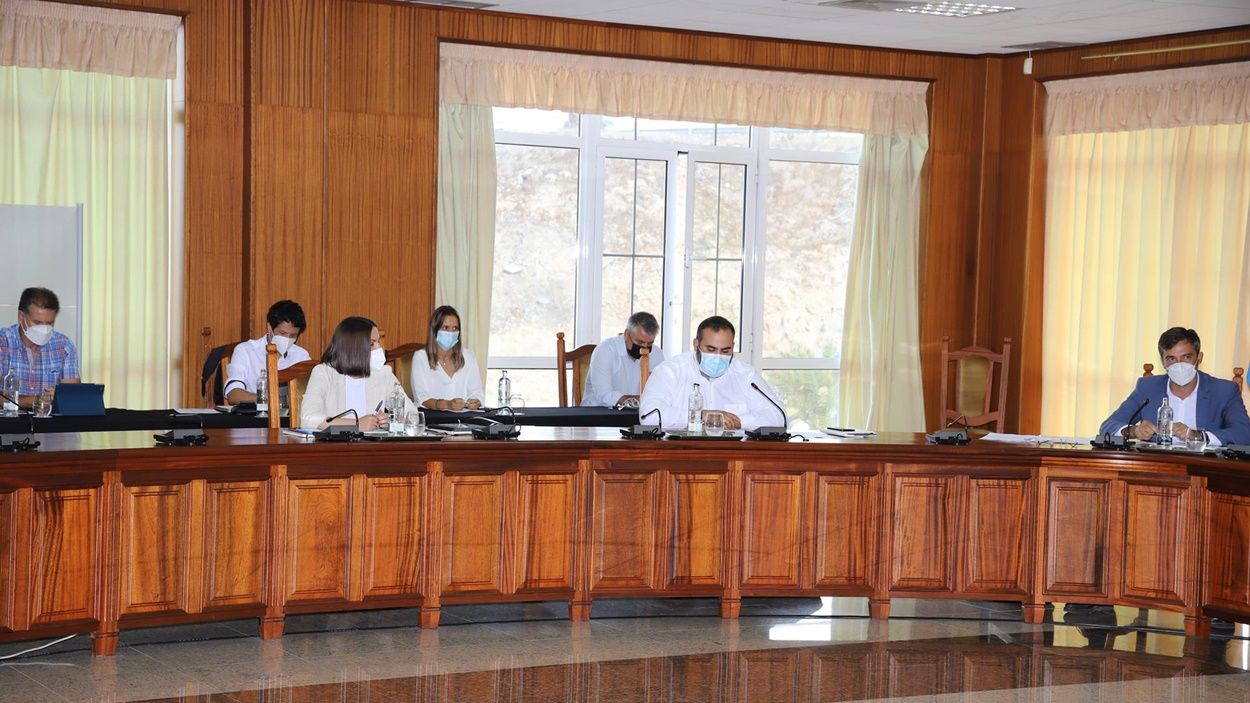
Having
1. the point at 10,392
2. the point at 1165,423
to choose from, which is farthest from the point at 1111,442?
the point at 10,392

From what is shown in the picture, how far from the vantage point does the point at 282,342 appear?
7645 mm

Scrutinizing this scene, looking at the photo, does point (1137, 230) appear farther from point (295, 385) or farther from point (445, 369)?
point (295, 385)

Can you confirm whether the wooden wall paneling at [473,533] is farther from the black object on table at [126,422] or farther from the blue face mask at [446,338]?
the blue face mask at [446,338]

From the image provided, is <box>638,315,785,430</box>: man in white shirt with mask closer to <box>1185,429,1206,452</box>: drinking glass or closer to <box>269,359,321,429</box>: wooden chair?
<box>269,359,321,429</box>: wooden chair

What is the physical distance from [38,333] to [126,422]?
2.74 ft

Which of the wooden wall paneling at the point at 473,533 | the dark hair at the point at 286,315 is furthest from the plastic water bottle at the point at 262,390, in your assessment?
the wooden wall paneling at the point at 473,533

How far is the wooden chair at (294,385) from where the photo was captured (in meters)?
6.60

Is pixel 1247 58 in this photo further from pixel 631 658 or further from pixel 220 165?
pixel 220 165

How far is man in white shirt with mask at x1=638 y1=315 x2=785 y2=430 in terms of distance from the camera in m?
6.81

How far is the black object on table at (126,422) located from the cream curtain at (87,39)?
2.26m

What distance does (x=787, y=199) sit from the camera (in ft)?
36.3

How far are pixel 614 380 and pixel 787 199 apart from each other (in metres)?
2.87

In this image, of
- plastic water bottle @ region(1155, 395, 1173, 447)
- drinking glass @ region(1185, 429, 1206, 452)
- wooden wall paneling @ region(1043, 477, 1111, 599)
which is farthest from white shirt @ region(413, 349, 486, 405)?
drinking glass @ region(1185, 429, 1206, 452)

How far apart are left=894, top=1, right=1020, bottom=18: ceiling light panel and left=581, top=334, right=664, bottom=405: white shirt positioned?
2637 millimetres
